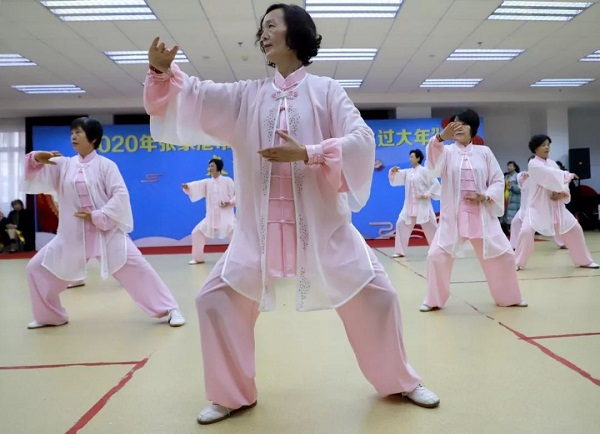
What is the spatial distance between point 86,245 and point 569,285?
3828 mm

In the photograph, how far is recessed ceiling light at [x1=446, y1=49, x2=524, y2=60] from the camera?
25.6 ft

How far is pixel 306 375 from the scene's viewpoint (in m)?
2.16

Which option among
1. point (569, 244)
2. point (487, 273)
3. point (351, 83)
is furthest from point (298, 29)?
point (351, 83)

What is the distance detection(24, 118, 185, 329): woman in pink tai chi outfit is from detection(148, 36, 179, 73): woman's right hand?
5.71 ft

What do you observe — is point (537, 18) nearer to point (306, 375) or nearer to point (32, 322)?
point (306, 375)

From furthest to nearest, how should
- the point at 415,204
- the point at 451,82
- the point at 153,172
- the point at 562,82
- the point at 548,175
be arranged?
the point at 153,172 → the point at 562,82 → the point at 451,82 → the point at 415,204 → the point at 548,175

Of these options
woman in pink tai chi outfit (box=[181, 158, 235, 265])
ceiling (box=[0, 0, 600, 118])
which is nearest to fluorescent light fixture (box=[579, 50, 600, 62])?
ceiling (box=[0, 0, 600, 118])

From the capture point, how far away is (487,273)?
3406 mm

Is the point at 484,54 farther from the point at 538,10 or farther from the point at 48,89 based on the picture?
the point at 48,89

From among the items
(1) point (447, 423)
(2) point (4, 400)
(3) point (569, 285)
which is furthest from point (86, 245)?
(3) point (569, 285)

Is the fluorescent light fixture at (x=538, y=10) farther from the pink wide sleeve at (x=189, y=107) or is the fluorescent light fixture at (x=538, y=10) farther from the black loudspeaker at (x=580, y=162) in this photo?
the pink wide sleeve at (x=189, y=107)

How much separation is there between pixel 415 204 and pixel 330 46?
2740mm

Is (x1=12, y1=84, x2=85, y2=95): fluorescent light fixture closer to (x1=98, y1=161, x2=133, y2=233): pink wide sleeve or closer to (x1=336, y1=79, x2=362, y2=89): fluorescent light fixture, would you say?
(x1=336, y1=79, x2=362, y2=89): fluorescent light fixture

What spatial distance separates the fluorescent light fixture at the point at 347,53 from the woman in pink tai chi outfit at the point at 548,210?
3.60 metres
